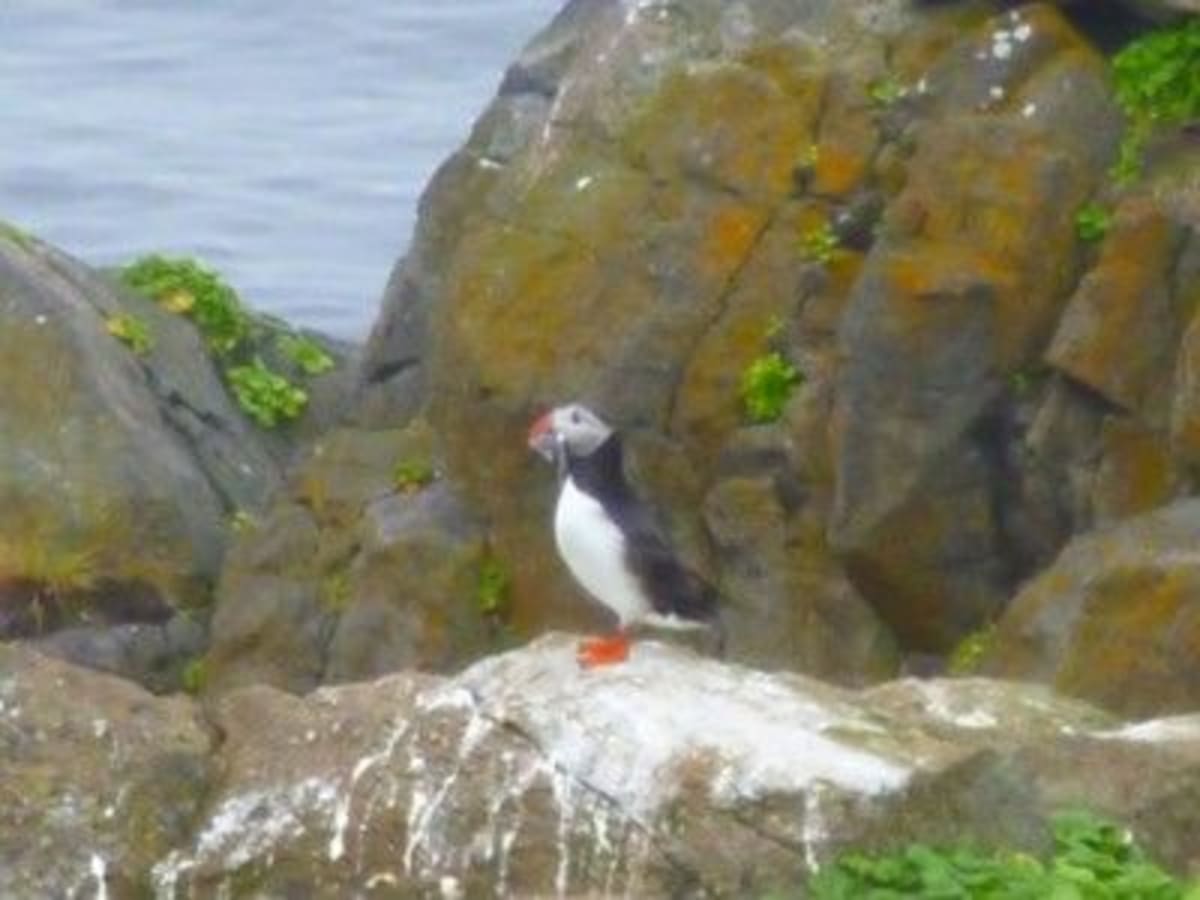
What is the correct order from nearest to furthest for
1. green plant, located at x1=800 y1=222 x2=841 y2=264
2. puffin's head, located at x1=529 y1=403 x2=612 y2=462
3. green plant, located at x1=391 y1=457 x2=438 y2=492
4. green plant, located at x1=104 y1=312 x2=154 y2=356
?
puffin's head, located at x1=529 y1=403 x2=612 y2=462, green plant, located at x1=800 y1=222 x2=841 y2=264, green plant, located at x1=391 y1=457 x2=438 y2=492, green plant, located at x1=104 y1=312 x2=154 y2=356

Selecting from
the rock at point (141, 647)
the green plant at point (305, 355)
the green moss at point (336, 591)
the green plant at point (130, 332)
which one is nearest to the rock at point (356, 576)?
the green moss at point (336, 591)

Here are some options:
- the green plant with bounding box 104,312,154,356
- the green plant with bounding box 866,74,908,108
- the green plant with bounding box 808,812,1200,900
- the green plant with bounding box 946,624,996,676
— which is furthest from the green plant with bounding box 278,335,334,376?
the green plant with bounding box 808,812,1200,900

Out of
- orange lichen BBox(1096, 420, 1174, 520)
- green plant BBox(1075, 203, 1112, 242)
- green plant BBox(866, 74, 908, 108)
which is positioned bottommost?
orange lichen BBox(1096, 420, 1174, 520)

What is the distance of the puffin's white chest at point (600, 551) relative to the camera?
40.9ft

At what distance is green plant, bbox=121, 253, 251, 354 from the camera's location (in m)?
18.8

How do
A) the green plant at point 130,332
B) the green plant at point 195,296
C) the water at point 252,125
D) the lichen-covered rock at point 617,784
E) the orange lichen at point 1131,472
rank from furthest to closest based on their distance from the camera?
the water at point 252,125 < the green plant at point 195,296 < the green plant at point 130,332 < the orange lichen at point 1131,472 < the lichen-covered rock at point 617,784

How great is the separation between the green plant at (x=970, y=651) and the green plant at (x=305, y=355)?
455 cm

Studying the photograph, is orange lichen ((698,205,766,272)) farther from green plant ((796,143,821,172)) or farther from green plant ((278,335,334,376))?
green plant ((278,335,334,376))

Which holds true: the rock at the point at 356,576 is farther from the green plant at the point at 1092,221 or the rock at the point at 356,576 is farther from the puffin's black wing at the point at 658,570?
the puffin's black wing at the point at 658,570

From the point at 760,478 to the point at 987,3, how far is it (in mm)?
1599

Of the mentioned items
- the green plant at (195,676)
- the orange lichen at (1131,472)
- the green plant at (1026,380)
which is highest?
the green plant at (1026,380)

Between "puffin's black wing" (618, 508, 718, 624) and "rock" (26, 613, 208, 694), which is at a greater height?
"puffin's black wing" (618, 508, 718, 624)

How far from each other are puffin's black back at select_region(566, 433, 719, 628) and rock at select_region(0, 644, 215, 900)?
58.2 inches

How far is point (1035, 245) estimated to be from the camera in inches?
585
